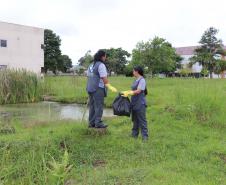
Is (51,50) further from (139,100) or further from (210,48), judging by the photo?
(139,100)

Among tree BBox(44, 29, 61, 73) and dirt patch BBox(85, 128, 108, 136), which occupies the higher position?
tree BBox(44, 29, 61, 73)

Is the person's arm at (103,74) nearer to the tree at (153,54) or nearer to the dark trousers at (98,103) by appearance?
the dark trousers at (98,103)

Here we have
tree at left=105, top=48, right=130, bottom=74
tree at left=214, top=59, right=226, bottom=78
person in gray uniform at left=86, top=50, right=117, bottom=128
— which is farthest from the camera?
tree at left=105, top=48, right=130, bottom=74

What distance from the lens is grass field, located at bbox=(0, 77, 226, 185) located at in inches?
188

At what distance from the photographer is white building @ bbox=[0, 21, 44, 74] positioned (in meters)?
33.2

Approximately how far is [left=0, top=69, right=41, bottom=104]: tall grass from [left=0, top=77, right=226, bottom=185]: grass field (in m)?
6.87

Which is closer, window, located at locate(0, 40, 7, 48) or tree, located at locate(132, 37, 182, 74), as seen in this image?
tree, located at locate(132, 37, 182, 74)

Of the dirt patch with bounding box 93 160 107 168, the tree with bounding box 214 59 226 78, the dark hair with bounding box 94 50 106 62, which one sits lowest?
the dirt patch with bounding box 93 160 107 168

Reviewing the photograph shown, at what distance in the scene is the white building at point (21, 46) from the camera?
33.2 meters

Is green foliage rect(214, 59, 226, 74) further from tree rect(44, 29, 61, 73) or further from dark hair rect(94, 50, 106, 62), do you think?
dark hair rect(94, 50, 106, 62)

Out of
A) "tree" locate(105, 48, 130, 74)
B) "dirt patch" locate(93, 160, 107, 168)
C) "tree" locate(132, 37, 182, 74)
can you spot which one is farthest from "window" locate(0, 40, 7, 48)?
"tree" locate(105, 48, 130, 74)

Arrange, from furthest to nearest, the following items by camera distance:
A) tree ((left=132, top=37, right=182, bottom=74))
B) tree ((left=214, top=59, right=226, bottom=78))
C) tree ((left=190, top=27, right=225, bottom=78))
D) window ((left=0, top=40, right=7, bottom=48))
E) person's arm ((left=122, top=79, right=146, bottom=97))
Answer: tree ((left=190, top=27, right=225, bottom=78)) → tree ((left=214, top=59, right=226, bottom=78)) → window ((left=0, top=40, right=7, bottom=48)) → tree ((left=132, top=37, right=182, bottom=74)) → person's arm ((left=122, top=79, right=146, bottom=97))

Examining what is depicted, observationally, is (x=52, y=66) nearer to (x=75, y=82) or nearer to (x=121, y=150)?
(x=75, y=82)

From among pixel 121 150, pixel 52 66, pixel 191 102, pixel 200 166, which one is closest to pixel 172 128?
pixel 191 102
